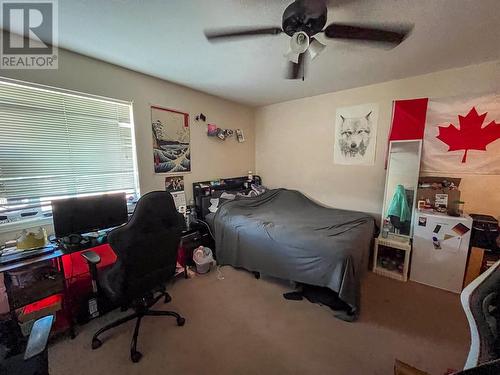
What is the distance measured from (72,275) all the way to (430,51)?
398 centimetres

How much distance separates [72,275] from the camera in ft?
6.65

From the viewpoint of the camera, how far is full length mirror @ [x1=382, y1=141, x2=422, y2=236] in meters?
2.70

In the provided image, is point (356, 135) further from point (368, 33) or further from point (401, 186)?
point (368, 33)

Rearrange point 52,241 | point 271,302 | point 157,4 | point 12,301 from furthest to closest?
point 271,302
point 52,241
point 12,301
point 157,4

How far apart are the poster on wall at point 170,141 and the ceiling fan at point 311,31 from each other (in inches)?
61.3

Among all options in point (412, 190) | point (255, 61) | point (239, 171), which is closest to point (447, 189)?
point (412, 190)

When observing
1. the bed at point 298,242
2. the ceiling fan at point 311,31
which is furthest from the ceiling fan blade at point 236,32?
the bed at point 298,242

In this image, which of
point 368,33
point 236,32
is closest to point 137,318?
point 236,32

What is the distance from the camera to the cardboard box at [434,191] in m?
2.47

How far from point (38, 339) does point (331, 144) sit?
3.56 metres

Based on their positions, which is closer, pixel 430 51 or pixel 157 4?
pixel 157 4

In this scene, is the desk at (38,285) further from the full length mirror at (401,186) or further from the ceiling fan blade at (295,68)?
the full length mirror at (401,186)

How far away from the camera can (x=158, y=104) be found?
109 inches

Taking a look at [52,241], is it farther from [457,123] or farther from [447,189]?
[457,123]
